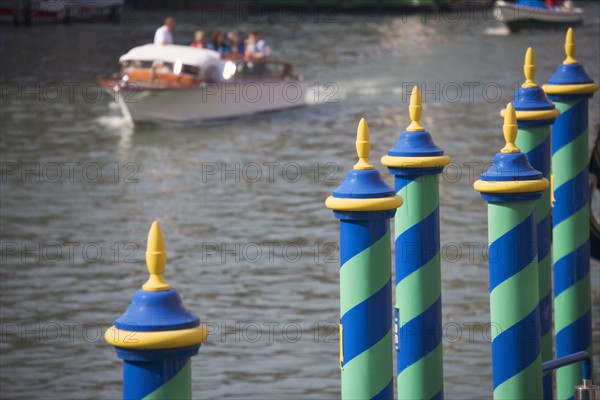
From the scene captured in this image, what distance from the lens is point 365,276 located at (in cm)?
570

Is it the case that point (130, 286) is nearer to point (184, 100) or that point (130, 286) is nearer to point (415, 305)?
point (415, 305)

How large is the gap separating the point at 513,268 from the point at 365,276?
1.12 metres

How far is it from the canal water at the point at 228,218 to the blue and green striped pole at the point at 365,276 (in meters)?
5.79

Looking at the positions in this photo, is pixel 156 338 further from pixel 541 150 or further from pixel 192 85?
pixel 192 85

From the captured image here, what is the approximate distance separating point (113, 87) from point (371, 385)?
2326 centimetres

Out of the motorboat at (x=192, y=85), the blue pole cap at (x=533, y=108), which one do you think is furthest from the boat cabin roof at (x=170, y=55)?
the blue pole cap at (x=533, y=108)

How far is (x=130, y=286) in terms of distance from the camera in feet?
51.2

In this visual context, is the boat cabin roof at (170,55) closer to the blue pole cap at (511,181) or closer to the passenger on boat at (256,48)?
the passenger on boat at (256,48)

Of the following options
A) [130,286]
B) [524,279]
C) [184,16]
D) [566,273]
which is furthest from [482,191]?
[184,16]

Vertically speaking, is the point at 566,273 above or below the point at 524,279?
below

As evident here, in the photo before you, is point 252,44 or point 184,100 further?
point 252,44

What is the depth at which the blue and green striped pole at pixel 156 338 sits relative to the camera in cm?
419

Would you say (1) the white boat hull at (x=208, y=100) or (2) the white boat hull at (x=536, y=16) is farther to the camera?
(2) the white boat hull at (x=536, y=16)

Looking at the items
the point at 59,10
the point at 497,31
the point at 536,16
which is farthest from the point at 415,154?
the point at 59,10
